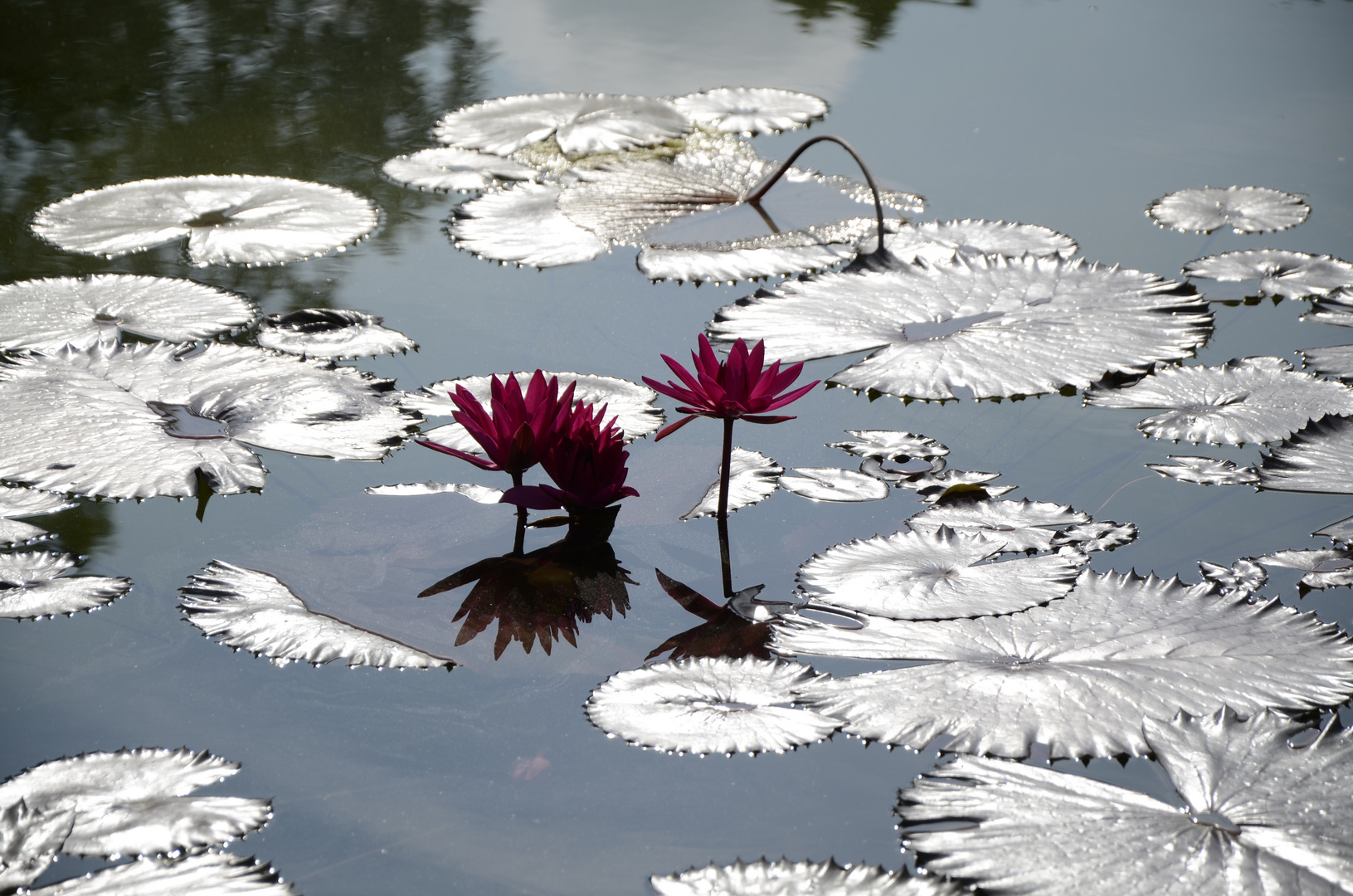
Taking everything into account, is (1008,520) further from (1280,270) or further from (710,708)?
(1280,270)

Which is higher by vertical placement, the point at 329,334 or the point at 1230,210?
the point at 1230,210

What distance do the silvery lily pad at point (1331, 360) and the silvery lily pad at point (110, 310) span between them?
1.75 m

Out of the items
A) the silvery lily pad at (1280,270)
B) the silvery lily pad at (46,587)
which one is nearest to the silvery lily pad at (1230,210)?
the silvery lily pad at (1280,270)

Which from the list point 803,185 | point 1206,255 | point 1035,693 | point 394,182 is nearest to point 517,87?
point 394,182

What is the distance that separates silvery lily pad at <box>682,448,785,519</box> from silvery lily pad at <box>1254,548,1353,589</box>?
1.97 feet

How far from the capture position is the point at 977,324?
1876 mm

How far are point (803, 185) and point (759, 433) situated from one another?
1.18m

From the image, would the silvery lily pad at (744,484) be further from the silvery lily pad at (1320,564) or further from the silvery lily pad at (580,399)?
the silvery lily pad at (1320,564)

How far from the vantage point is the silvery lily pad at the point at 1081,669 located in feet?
3.42

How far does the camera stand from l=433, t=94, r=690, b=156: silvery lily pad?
2.83 metres

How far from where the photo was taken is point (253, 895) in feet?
2.89

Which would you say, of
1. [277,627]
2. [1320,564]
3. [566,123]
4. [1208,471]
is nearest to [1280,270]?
[1208,471]

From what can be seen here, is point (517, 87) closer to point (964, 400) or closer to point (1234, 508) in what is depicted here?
point (964, 400)

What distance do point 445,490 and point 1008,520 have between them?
2.37 ft
